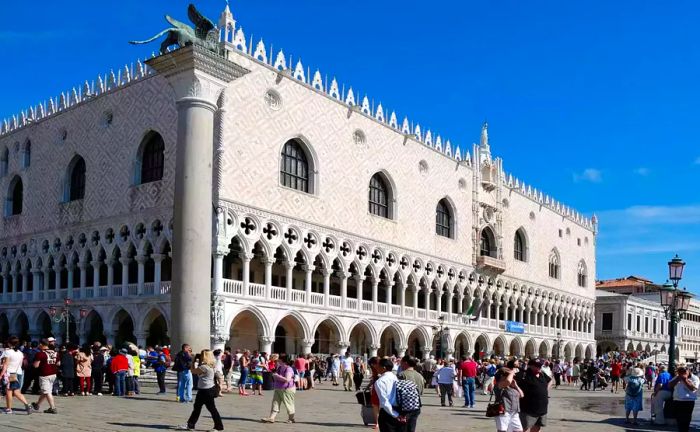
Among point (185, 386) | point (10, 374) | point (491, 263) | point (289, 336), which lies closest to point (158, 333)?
point (289, 336)

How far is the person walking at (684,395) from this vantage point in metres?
12.0

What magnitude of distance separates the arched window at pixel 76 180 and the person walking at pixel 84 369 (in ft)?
53.1

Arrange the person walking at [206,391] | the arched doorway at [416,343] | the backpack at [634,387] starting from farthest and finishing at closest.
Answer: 1. the arched doorway at [416,343]
2. the backpack at [634,387]
3. the person walking at [206,391]

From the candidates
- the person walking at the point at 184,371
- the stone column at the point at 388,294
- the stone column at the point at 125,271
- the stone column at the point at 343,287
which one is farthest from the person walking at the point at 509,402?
the stone column at the point at 388,294

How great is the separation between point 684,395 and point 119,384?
35.5ft

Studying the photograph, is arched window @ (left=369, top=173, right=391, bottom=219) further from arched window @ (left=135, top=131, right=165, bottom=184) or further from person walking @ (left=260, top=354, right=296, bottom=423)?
person walking @ (left=260, top=354, right=296, bottom=423)

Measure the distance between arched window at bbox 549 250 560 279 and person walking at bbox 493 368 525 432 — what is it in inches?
1694

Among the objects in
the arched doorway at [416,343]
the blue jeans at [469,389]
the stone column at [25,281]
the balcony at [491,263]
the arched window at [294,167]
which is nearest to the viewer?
the blue jeans at [469,389]

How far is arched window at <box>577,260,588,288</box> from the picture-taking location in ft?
180

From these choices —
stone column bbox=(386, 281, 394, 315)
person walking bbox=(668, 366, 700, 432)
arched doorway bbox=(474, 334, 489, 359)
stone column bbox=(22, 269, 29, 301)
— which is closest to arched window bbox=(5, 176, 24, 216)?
stone column bbox=(22, 269, 29, 301)

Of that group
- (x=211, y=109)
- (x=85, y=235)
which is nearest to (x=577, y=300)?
(x=85, y=235)

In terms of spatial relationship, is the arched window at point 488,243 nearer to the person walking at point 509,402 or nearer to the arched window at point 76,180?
the arched window at point 76,180

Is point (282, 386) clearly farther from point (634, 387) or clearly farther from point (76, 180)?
point (76, 180)

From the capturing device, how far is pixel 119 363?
55.2 feet
